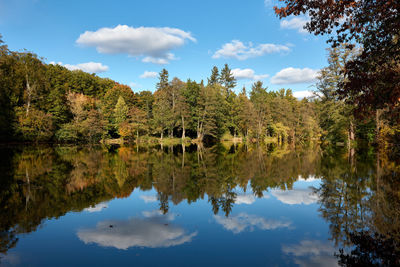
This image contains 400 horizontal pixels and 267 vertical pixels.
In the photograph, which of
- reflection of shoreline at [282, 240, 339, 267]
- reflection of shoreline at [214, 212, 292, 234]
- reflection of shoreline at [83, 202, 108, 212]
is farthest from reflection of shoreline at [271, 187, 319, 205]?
reflection of shoreline at [83, 202, 108, 212]

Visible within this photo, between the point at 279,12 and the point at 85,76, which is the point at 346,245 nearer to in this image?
the point at 279,12

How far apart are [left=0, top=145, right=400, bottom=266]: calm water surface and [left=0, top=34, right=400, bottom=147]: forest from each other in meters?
22.5

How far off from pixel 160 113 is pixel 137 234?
1719 inches

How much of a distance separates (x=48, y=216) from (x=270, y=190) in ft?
27.7

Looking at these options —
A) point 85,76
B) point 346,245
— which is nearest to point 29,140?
point 85,76

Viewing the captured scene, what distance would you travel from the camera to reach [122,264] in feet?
15.5

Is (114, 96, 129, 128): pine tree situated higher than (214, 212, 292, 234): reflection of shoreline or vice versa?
(114, 96, 129, 128): pine tree

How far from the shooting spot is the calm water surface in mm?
5066

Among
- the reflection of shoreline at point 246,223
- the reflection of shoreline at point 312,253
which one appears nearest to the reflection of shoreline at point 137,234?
the reflection of shoreline at point 246,223

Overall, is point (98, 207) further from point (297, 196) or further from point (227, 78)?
point (227, 78)

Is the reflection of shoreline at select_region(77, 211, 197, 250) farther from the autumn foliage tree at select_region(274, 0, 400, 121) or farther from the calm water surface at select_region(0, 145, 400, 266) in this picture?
the autumn foliage tree at select_region(274, 0, 400, 121)

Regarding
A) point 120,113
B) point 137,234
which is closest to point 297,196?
point 137,234

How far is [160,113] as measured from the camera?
4888 cm

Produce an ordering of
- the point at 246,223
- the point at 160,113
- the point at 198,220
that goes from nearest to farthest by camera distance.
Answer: the point at 246,223, the point at 198,220, the point at 160,113
